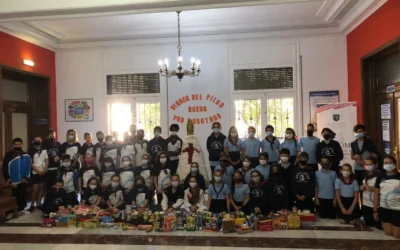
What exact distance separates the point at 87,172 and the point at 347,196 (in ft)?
13.3

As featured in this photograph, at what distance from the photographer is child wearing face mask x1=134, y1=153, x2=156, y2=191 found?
5.55 meters

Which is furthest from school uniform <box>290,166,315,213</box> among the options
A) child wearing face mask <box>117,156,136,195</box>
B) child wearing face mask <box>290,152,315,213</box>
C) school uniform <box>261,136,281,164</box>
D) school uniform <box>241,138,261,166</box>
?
child wearing face mask <box>117,156,136,195</box>

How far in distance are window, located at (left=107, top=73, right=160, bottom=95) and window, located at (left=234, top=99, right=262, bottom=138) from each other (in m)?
1.94

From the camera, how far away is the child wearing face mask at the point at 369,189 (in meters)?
4.49

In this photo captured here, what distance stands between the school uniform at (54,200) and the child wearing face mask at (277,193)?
3234 mm

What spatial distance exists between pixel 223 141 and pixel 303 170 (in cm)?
149

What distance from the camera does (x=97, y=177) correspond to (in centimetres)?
563

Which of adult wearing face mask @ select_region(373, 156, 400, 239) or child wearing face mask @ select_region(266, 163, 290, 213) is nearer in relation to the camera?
adult wearing face mask @ select_region(373, 156, 400, 239)

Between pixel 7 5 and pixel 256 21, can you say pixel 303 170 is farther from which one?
pixel 7 5

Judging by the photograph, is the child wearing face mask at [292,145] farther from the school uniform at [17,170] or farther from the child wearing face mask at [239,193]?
the school uniform at [17,170]

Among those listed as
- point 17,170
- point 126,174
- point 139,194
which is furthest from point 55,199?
point 139,194

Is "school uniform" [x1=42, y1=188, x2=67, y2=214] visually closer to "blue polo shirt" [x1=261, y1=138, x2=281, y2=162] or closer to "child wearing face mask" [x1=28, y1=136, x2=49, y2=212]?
"child wearing face mask" [x1=28, y1=136, x2=49, y2=212]

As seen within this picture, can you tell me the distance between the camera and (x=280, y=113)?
7.68m

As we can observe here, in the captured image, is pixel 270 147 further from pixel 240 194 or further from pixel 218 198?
pixel 218 198
